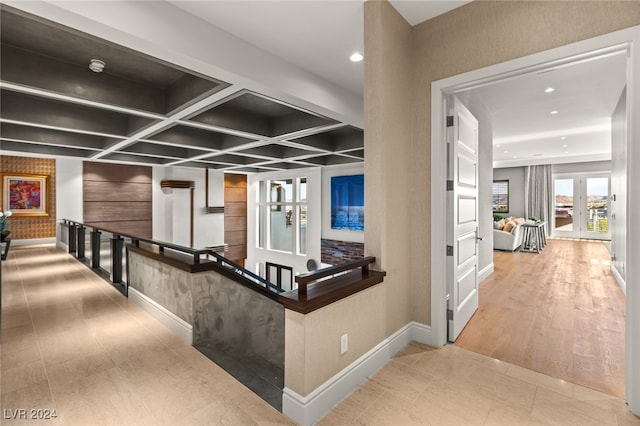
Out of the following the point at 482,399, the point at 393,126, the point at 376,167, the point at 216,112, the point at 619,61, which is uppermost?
the point at 619,61

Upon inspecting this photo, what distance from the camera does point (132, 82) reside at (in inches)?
136

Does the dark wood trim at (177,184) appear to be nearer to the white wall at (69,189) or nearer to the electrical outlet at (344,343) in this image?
the white wall at (69,189)

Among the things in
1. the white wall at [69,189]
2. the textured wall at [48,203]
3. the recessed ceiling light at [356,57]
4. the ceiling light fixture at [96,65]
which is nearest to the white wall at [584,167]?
the recessed ceiling light at [356,57]

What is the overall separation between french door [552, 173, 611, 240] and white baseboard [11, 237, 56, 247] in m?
15.2

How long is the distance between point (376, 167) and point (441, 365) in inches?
61.2

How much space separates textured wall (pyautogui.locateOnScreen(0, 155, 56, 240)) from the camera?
749 centimetres

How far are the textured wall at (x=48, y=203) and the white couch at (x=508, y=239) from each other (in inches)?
433

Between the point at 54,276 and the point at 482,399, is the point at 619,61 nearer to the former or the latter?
the point at 482,399

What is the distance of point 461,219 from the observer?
291 cm

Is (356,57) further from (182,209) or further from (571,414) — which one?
(182,209)

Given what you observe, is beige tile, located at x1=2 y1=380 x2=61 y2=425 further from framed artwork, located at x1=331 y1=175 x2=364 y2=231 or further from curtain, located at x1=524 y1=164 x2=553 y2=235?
curtain, located at x1=524 y1=164 x2=553 y2=235

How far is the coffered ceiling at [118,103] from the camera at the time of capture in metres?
2.75

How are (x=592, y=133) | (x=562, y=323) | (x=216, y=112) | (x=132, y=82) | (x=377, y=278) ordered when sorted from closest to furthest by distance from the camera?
(x=377, y=278) → (x=562, y=323) → (x=132, y=82) → (x=216, y=112) → (x=592, y=133)

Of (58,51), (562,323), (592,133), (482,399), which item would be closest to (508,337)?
(562,323)
